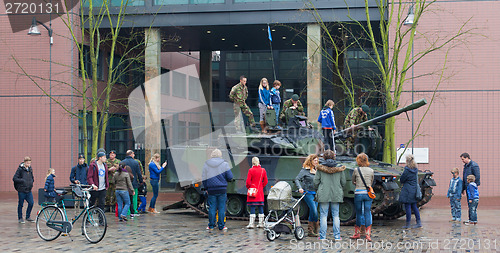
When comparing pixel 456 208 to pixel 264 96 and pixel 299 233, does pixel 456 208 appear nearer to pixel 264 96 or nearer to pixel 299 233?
pixel 299 233

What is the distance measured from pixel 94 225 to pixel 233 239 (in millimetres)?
2670

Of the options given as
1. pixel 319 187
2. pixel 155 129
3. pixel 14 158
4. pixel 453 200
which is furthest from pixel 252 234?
pixel 14 158

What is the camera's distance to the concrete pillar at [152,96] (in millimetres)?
27953

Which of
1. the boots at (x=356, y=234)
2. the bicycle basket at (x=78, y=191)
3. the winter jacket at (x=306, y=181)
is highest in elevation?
the winter jacket at (x=306, y=181)

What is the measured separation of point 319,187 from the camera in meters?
13.7

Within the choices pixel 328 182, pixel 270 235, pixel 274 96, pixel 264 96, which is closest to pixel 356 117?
pixel 274 96

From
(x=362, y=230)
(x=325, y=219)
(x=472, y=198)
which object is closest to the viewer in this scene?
(x=325, y=219)

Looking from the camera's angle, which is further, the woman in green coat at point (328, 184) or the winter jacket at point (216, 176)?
the winter jacket at point (216, 176)

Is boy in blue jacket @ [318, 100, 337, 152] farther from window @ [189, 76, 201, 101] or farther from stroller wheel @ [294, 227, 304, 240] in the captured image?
window @ [189, 76, 201, 101]

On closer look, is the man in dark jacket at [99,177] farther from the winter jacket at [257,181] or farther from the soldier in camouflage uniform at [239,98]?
the soldier in camouflage uniform at [239,98]

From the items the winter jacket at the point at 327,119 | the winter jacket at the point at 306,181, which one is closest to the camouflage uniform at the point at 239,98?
the winter jacket at the point at 327,119

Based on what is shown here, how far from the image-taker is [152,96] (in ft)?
92.8

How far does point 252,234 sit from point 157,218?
4.08 m

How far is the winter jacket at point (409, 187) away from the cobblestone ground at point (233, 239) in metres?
0.67
